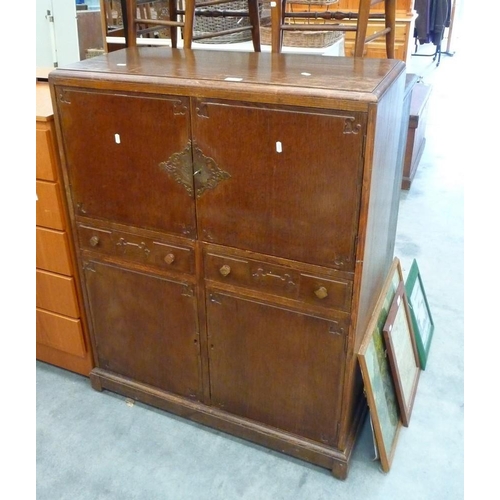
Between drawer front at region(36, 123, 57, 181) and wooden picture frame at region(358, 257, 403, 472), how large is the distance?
1.14 m

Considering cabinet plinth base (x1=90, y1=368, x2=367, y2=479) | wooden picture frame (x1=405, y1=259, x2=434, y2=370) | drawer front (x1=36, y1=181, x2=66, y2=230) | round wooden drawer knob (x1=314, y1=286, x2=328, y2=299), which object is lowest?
cabinet plinth base (x1=90, y1=368, x2=367, y2=479)

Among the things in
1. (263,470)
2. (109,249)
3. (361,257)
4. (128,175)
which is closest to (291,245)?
(361,257)

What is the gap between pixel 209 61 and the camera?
1646mm

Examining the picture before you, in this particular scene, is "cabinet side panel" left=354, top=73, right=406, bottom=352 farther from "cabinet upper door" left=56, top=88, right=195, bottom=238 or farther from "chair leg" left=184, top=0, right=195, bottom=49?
"chair leg" left=184, top=0, right=195, bottom=49

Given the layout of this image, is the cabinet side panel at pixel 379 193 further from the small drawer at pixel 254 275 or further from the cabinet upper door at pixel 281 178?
the small drawer at pixel 254 275

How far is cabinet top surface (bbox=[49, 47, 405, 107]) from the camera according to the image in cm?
124

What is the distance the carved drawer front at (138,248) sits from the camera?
1.59 metres

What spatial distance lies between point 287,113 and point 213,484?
1153mm

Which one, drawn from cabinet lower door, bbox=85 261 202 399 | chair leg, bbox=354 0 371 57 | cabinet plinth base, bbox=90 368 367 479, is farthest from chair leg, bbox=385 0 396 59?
cabinet plinth base, bbox=90 368 367 479

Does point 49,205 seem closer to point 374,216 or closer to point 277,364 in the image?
point 277,364

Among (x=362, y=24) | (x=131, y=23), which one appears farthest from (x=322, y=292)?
(x=131, y=23)

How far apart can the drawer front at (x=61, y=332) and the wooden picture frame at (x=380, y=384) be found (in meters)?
1.06

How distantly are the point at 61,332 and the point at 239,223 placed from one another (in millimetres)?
948

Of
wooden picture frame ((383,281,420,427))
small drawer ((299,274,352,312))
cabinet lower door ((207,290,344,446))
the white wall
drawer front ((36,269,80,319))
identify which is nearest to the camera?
small drawer ((299,274,352,312))
